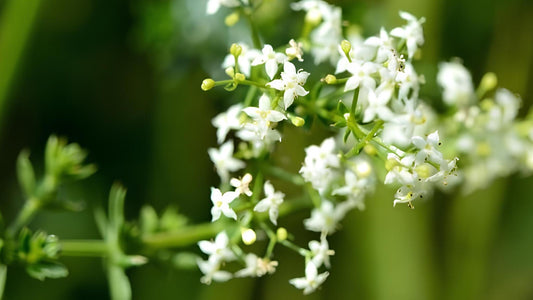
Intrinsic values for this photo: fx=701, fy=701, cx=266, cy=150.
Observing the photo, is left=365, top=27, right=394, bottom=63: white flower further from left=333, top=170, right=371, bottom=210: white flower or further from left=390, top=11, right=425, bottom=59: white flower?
left=333, top=170, right=371, bottom=210: white flower

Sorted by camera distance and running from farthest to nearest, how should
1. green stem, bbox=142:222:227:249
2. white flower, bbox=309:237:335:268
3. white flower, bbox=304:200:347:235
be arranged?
1. green stem, bbox=142:222:227:249
2. white flower, bbox=304:200:347:235
3. white flower, bbox=309:237:335:268

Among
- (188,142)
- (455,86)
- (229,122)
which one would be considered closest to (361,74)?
(229,122)

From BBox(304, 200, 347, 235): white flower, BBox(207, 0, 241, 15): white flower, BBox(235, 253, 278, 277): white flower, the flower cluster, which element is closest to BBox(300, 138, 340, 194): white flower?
the flower cluster

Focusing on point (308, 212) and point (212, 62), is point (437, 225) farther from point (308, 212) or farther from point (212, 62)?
point (212, 62)

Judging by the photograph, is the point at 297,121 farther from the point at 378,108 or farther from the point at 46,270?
the point at 46,270

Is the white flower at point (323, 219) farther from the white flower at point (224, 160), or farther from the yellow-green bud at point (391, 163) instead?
the yellow-green bud at point (391, 163)

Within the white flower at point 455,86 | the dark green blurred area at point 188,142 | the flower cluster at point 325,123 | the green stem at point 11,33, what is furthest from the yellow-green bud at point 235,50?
the green stem at point 11,33
